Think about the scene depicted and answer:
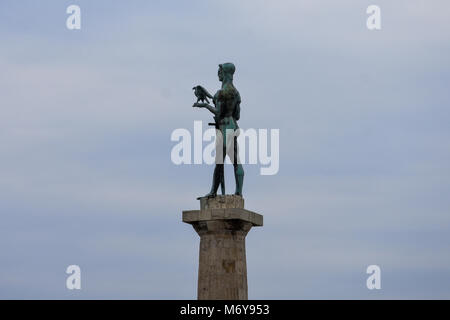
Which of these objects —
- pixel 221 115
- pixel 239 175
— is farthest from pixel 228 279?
pixel 221 115

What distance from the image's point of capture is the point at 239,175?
31594 millimetres

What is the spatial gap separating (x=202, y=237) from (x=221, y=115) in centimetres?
416

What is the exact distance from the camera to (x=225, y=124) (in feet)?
105

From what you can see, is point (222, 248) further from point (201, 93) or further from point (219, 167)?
point (201, 93)

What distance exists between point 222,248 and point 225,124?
422 centimetres

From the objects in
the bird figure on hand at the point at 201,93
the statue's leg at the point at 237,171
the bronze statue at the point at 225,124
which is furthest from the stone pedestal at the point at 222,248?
the bird figure on hand at the point at 201,93

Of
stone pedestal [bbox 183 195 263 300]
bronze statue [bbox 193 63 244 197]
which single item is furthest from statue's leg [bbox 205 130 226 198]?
stone pedestal [bbox 183 195 263 300]

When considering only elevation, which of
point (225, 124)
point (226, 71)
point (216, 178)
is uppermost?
point (226, 71)

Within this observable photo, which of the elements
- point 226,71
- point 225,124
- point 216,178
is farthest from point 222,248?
point 226,71

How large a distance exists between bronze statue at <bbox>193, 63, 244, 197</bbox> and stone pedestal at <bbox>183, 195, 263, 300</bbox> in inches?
36.9

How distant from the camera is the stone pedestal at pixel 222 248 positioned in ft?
99.8

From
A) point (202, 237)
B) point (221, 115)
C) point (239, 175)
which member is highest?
Result: point (221, 115)
